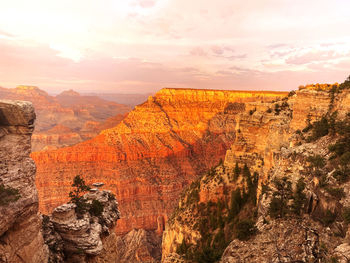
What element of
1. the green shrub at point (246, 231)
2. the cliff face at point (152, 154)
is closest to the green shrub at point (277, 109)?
the green shrub at point (246, 231)

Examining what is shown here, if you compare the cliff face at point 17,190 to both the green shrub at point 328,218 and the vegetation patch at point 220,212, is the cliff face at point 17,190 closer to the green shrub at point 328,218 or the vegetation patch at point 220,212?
the green shrub at point 328,218

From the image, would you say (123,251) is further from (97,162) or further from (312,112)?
(312,112)

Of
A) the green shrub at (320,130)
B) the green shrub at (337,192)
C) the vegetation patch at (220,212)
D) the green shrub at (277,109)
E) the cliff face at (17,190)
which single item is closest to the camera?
the green shrub at (337,192)

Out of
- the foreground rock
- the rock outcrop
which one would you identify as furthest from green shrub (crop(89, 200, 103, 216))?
the rock outcrop

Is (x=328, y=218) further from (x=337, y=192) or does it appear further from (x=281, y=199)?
(x=281, y=199)

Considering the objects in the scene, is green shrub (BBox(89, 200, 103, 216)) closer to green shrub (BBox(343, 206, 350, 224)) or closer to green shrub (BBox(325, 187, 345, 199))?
green shrub (BBox(325, 187, 345, 199))

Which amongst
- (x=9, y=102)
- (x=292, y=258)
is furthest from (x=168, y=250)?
(x=9, y=102)

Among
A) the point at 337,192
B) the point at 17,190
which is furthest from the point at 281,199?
the point at 17,190
